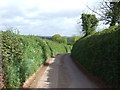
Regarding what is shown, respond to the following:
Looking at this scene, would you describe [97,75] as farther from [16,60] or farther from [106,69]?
[16,60]

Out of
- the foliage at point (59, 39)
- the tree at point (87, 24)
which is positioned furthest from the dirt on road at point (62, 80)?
the foliage at point (59, 39)

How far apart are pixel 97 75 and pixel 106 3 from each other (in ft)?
13.1

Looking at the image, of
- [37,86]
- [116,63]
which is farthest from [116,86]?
[37,86]

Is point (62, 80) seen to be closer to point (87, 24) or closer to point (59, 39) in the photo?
point (87, 24)

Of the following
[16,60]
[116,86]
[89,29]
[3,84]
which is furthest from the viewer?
[89,29]

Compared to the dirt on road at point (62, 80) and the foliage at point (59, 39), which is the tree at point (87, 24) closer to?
the dirt on road at point (62, 80)

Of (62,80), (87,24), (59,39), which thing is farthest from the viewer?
(59,39)

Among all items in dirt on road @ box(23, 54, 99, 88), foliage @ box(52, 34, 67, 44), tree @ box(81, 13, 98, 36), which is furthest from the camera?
foliage @ box(52, 34, 67, 44)

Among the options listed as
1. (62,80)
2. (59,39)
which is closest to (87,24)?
(62,80)

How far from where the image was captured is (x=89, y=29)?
40281 millimetres

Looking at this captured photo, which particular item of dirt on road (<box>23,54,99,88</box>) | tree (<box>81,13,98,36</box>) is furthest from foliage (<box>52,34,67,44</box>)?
dirt on road (<box>23,54,99,88</box>)

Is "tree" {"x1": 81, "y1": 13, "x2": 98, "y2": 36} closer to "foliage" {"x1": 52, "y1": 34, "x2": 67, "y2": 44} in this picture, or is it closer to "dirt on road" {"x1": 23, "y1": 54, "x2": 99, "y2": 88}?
"dirt on road" {"x1": 23, "y1": 54, "x2": 99, "y2": 88}

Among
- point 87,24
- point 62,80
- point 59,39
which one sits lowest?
Answer: point 62,80

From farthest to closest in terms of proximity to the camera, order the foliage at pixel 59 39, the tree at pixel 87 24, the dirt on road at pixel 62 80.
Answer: the foliage at pixel 59 39
the tree at pixel 87 24
the dirt on road at pixel 62 80
